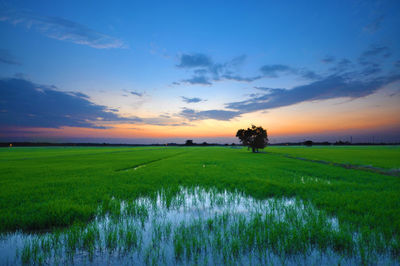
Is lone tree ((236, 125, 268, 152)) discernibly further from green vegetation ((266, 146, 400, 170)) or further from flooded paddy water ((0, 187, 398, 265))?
flooded paddy water ((0, 187, 398, 265))

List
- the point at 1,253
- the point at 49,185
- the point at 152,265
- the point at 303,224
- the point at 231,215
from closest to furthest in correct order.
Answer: the point at 152,265 → the point at 1,253 → the point at 303,224 → the point at 231,215 → the point at 49,185

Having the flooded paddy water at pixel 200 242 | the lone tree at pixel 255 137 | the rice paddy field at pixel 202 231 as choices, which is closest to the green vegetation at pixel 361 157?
the lone tree at pixel 255 137

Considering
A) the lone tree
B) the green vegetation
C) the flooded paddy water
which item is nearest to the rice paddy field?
the flooded paddy water

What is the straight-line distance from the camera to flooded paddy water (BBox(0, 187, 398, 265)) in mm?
4383

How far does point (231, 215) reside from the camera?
287 inches

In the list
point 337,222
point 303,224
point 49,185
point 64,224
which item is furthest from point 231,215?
point 49,185

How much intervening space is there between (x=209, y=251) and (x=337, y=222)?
498cm

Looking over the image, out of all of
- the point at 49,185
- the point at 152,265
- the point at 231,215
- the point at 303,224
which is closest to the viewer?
the point at 152,265

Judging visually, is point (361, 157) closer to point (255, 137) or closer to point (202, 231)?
point (255, 137)

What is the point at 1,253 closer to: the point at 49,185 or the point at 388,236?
the point at 49,185

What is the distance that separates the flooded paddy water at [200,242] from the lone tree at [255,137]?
2340 inches

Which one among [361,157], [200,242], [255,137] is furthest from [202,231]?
[255,137]

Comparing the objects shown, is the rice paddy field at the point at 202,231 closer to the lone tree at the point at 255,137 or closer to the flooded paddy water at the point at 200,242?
the flooded paddy water at the point at 200,242

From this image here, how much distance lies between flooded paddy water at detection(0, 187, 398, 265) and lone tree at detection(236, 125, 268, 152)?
59.4 meters
